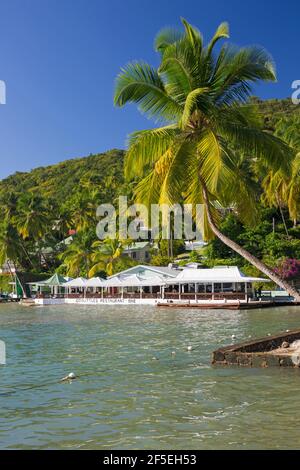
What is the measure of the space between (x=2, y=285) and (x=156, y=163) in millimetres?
78179

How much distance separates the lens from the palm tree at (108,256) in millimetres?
68750

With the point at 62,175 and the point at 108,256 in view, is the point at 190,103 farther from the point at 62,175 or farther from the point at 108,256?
the point at 62,175

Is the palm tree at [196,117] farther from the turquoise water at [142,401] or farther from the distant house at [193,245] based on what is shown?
the distant house at [193,245]

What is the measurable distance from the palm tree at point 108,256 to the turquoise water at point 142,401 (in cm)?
4607

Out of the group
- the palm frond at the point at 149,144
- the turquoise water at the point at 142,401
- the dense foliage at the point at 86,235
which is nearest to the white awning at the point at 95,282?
the dense foliage at the point at 86,235

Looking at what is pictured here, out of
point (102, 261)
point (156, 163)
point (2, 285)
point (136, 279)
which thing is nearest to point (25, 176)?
point (2, 285)

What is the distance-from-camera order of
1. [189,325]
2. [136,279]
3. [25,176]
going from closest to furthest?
[189,325] < [136,279] < [25,176]

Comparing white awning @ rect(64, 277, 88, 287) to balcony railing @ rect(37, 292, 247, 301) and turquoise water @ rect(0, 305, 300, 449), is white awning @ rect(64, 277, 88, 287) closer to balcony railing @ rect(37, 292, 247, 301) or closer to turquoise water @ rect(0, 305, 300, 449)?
balcony railing @ rect(37, 292, 247, 301)

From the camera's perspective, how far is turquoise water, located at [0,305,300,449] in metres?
9.33

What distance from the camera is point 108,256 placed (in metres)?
69.6

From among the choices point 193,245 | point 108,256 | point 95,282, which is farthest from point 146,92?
point 193,245

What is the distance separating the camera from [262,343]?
700 inches

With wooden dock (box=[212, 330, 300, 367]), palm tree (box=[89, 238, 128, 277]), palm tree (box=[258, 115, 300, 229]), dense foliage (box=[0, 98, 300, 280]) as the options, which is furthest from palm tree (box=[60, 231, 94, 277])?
wooden dock (box=[212, 330, 300, 367])

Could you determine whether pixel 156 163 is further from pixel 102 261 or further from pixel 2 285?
pixel 2 285
